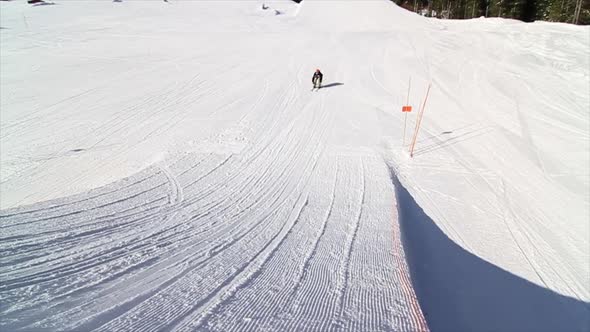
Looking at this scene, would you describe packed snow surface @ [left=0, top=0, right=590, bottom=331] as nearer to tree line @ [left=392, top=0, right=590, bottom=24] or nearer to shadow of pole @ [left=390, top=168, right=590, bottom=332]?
shadow of pole @ [left=390, top=168, right=590, bottom=332]

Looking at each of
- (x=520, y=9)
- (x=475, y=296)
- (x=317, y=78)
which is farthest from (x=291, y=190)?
(x=520, y=9)

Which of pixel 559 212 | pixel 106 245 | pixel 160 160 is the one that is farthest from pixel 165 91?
pixel 559 212

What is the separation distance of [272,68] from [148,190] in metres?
15.2

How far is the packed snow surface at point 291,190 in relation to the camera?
3.87 metres

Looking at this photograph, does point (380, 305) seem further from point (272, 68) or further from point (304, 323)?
point (272, 68)

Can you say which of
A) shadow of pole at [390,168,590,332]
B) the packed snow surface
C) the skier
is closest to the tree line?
the packed snow surface

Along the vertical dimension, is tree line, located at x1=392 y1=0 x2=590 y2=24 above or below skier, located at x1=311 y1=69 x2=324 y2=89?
above

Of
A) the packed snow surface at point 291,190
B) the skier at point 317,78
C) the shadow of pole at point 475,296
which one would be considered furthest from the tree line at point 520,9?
the shadow of pole at point 475,296

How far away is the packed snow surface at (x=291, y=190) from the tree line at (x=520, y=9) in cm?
2187

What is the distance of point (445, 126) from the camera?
13.5 metres

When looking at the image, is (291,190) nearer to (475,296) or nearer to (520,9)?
(475,296)

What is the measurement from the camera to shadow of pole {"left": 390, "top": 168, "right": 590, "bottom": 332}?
505 cm

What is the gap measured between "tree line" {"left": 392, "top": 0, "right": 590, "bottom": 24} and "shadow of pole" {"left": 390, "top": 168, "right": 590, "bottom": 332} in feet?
150

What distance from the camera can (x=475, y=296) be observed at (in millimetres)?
5637
